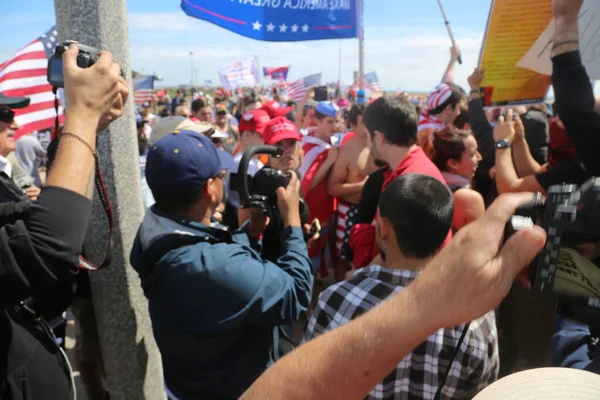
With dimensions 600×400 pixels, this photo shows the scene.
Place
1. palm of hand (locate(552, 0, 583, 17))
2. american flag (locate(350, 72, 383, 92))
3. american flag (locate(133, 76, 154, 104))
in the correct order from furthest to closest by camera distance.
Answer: american flag (locate(350, 72, 383, 92)) → american flag (locate(133, 76, 154, 104)) → palm of hand (locate(552, 0, 583, 17))

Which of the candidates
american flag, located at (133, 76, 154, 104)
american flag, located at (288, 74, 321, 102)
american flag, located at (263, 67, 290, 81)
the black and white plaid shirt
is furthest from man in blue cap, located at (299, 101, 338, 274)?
american flag, located at (263, 67, 290, 81)

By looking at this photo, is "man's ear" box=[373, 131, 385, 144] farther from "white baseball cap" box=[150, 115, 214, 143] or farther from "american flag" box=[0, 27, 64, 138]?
"american flag" box=[0, 27, 64, 138]

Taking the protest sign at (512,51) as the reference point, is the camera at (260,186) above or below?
below

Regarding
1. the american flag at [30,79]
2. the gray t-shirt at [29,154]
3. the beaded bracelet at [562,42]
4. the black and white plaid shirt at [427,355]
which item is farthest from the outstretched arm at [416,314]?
the gray t-shirt at [29,154]

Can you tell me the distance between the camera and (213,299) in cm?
159

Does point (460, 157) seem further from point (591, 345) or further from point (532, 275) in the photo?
point (532, 275)

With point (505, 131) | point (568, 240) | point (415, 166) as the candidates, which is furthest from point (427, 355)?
point (505, 131)

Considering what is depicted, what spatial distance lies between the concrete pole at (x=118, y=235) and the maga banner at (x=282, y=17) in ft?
4.63

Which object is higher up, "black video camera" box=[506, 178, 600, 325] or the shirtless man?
"black video camera" box=[506, 178, 600, 325]

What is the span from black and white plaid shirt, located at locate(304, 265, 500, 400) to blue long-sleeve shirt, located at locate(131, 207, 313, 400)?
0.83ft

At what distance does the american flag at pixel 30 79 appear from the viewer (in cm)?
390

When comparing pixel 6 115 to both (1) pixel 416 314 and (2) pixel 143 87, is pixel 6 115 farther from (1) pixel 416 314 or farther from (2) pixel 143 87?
(2) pixel 143 87

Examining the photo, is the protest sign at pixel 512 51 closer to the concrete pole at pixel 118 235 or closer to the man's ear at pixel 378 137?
the man's ear at pixel 378 137

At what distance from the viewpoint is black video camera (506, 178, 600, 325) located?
0.65 meters
